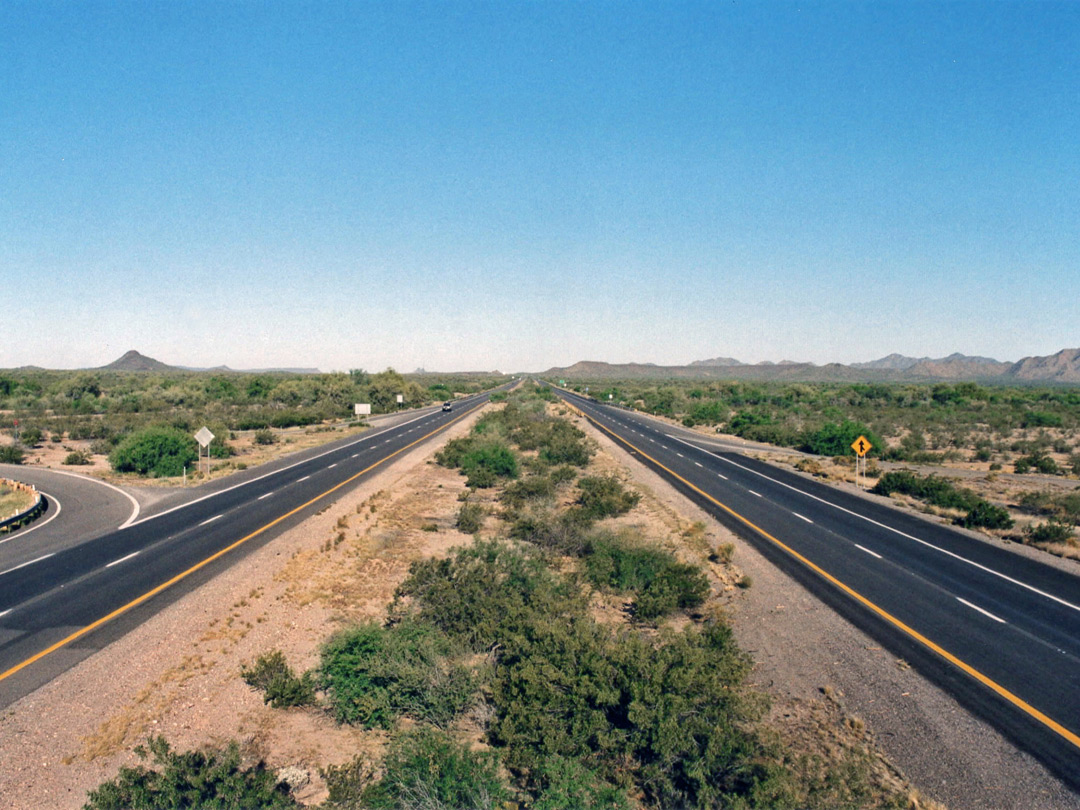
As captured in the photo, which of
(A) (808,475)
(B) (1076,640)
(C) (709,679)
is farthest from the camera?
(A) (808,475)

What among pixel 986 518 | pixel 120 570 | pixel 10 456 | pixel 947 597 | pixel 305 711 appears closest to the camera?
pixel 305 711

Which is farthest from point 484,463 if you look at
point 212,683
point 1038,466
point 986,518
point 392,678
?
point 1038,466

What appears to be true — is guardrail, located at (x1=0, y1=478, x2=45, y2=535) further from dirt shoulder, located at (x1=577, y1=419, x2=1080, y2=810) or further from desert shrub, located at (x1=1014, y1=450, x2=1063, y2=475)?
desert shrub, located at (x1=1014, y1=450, x2=1063, y2=475)

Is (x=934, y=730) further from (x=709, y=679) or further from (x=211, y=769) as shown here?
(x=211, y=769)

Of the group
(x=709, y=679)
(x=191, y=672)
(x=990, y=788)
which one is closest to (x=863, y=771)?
(x=990, y=788)

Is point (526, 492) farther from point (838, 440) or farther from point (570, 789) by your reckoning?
point (838, 440)

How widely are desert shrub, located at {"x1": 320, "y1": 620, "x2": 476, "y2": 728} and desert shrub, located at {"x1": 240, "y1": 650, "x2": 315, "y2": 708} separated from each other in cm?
32

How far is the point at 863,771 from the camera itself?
730 cm

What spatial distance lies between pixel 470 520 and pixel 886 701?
14.1m

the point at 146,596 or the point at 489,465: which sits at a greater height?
the point at 489,465

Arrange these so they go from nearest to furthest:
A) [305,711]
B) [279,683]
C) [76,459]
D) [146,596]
Result: [305,711]
[279,683]
[146,596]
[76,459]

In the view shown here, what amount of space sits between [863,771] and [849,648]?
4.18 meters

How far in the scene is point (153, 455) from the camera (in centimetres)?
3369

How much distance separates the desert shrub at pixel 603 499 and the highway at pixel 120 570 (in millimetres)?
10728
